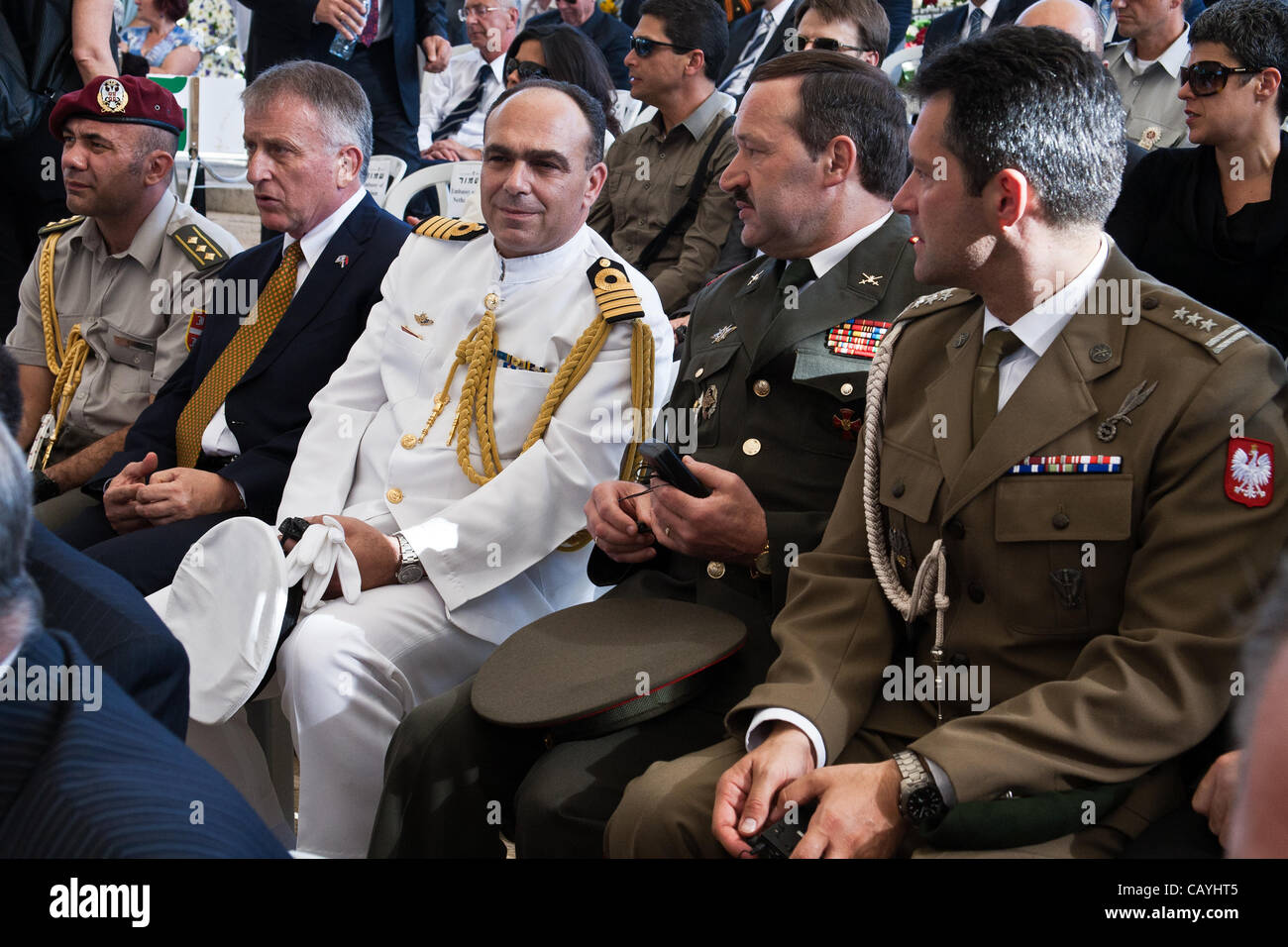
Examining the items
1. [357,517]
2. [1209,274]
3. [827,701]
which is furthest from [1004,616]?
[1209,274]

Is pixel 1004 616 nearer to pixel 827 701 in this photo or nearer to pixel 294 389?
pixel 827 701

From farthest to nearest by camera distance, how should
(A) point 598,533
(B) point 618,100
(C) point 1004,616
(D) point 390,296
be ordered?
(B) point 618,100 < (D) point 390,296 < (A) point 598,533 < (C) point 1004,616

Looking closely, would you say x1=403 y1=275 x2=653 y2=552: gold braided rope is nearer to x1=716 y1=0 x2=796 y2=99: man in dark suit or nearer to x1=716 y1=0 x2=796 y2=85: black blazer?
x1=716 y1=0 x2=796 y2=99: man in dark suit

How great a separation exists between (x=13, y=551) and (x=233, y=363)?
2155 millimetres

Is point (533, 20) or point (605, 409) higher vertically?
point (533, 20)

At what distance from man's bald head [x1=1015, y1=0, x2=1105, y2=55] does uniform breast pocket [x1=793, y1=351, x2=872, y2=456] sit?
6.39ft

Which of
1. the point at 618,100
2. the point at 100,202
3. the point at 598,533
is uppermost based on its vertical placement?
the point at 618,100

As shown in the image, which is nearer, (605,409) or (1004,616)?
→ (1004,616)

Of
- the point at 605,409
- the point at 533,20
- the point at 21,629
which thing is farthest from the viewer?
the point at 533,20

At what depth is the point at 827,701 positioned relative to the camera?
172 centimetres

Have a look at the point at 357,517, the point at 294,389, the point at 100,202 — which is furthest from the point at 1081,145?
the point at 100,202

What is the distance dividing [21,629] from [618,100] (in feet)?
16.2

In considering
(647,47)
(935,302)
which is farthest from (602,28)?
(935,302)

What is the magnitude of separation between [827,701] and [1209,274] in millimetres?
1837
